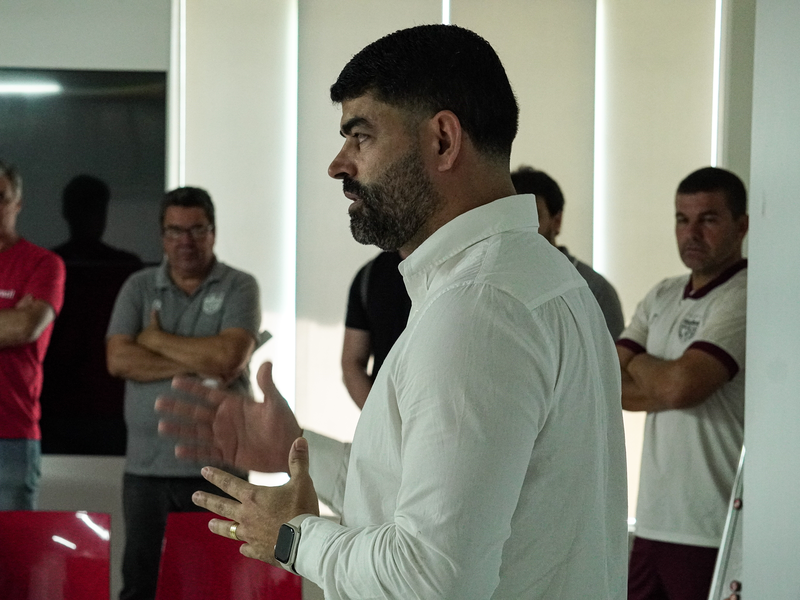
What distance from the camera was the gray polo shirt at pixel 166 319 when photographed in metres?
2.96

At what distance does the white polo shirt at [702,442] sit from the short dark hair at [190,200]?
175cm

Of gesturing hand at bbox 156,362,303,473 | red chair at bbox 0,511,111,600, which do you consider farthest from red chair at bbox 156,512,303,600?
gesturing hand at bbox 156,362,303,473

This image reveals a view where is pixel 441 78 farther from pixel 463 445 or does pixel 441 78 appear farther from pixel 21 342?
pixel 21 342

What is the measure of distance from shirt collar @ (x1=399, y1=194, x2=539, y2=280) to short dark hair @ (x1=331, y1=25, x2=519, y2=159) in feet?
0.30

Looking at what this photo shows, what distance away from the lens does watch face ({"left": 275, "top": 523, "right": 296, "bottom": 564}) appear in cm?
103

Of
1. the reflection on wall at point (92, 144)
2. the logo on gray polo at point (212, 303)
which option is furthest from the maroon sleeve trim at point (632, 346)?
the reflection on wall at point (92, 144)

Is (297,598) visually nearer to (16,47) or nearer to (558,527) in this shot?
(558,527)

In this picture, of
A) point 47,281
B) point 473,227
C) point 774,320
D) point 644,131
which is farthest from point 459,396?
point 644,131

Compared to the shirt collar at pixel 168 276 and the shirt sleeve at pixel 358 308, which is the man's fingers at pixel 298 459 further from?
the shirt collar at pixel 168 276

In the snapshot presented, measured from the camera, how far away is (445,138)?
107 cm

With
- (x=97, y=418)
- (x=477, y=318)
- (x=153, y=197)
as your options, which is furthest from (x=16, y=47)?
(x=477, y=318)

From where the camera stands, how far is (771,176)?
1.82 m

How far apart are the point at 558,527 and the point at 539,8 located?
3807mm

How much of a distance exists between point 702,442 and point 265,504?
1704 millimetres
